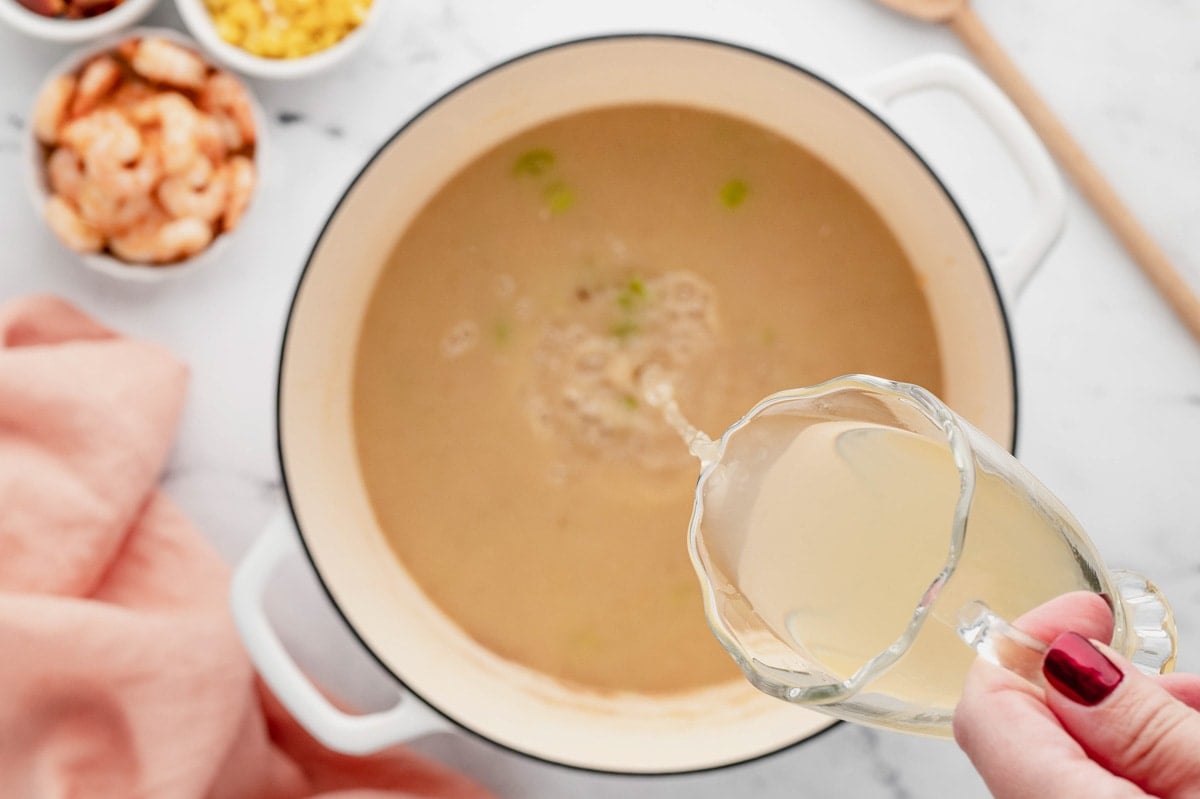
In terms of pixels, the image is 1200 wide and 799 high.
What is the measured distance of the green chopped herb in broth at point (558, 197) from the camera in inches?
52.1

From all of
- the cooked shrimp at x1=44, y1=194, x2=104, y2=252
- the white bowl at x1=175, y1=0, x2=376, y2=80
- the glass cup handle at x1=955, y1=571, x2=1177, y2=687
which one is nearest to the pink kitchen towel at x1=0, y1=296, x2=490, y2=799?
the cooked shrimp at x1=44, y1=194, x2=104, y2=252

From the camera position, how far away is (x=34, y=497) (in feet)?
4.01

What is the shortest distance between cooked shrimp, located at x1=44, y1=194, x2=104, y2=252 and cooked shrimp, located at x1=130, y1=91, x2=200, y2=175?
0.11 meters

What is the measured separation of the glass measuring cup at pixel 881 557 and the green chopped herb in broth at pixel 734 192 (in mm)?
403

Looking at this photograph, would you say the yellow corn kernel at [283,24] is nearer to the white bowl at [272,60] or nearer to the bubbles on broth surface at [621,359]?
the white bowl at [272,60]

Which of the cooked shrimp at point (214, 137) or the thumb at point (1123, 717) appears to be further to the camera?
the cooked shrimp at point (214, 137)

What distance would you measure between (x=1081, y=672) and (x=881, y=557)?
0.19 m

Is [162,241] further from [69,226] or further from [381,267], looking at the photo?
[381,267]

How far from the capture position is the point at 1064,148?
1.27 metres

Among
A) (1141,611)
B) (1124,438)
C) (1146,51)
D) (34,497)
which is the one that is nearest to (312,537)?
(34,497)

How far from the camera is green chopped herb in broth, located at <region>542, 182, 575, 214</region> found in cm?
132

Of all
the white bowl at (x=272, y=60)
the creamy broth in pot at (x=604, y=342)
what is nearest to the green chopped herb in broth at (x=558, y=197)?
the creamy broth in pot at (x=604, y=342)

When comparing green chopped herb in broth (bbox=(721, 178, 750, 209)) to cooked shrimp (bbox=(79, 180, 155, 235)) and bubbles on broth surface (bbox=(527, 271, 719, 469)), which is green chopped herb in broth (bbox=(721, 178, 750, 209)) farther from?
cooked shrimp (bbox=(79, 180, 155, 235))

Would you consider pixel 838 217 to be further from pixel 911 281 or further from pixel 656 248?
pixel 656 248
